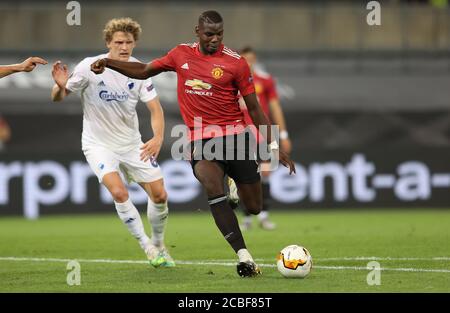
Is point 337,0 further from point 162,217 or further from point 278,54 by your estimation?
point 162,217

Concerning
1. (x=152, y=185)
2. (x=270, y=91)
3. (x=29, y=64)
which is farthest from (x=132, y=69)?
(x=270, y=91)

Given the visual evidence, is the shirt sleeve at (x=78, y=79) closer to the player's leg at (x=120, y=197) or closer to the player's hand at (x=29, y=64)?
the player's hand at (x=29, y=64)

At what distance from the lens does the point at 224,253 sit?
11.3 meters

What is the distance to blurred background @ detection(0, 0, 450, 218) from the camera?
59.1ft

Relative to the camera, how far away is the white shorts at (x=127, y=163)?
1014cm

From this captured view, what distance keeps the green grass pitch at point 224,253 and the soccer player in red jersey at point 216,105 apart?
78cm

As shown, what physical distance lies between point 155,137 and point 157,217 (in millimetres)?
890

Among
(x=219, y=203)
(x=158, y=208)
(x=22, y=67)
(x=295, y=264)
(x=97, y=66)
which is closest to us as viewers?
(x=295, y=264)

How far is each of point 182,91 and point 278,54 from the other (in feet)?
43.7

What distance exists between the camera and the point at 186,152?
949cm

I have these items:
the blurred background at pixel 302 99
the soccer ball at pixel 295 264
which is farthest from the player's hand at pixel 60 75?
the blurred background at pixel 302 99

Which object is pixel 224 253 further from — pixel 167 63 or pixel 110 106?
pixel 167 63

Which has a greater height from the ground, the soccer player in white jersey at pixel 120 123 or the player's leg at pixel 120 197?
the soccer player in white jersey at pixel 120 123
